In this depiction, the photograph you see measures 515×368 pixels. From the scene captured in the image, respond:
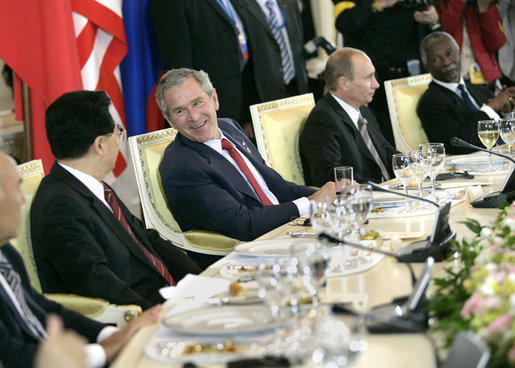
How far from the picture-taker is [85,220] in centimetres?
224

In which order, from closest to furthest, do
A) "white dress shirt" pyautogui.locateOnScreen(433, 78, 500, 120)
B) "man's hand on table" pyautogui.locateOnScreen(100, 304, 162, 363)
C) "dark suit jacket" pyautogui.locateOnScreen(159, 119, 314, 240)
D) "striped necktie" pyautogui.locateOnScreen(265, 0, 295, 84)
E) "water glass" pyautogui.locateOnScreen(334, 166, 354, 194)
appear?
"man's hand on table" pyautogui.locateOnScreen(100, 304, 162, 363) → "water glass" pyautogui.locateOnScreen(334, 166, 354, 194) → "dark suit jacket" pyautogui.locateOnScreen(159, 119, 314, 240) → "white dress shirt" pyautogui.locateOnScreen(433, 78, 500, 120) → "striped necktie" pyautogui.locateOnScreen(265, 0, 295, 84)

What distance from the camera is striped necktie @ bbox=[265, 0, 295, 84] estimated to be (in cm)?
481

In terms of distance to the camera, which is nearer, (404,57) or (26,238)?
(26,238)

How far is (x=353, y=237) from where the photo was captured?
2.03 meters

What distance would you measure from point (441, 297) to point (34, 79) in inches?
119

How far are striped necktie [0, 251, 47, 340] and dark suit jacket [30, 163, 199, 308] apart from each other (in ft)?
1.25

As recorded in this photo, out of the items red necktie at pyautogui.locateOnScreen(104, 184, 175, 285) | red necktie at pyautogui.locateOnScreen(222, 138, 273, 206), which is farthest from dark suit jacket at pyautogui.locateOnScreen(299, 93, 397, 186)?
red necktie at pyautogui.locateOnScreen(104, 184, 175, 285)

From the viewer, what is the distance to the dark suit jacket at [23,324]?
5.39 ft

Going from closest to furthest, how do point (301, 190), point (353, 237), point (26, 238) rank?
point (353, 237), point (26, 238), point (301, 190)

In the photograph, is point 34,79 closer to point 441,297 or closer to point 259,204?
point 259,204

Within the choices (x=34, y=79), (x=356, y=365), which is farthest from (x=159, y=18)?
(x=356, y=365)

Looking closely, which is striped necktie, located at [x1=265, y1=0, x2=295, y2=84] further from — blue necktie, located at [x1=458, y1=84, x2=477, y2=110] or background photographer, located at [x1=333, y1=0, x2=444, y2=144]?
blue necktie, located at [x1=458, y1=84, x2=477, y2=110]

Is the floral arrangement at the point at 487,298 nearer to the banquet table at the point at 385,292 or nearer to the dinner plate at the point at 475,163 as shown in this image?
the banquet table at the point at 385,292

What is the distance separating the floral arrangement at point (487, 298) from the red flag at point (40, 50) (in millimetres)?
2860
